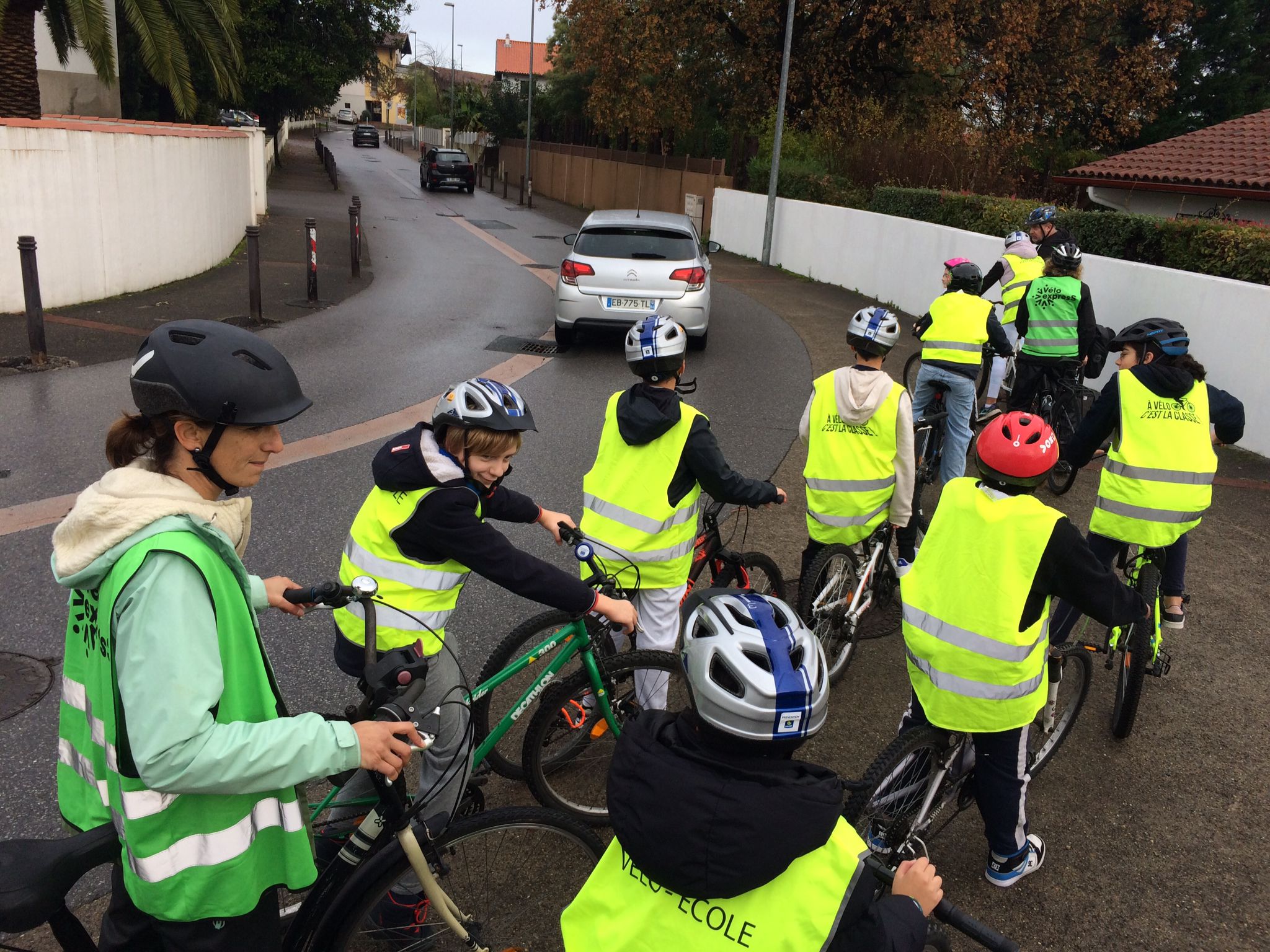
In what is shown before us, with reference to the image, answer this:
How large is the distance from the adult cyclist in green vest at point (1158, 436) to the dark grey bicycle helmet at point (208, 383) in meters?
3.83

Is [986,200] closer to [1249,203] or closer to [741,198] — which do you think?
[1249,203]

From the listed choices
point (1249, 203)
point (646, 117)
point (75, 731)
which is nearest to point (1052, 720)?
point (75, 731)

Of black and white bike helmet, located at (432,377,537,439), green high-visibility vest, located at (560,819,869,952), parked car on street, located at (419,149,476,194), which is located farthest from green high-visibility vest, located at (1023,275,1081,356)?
parked car on street, located at (419,149,476,194)

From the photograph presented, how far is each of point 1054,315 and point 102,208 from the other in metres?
11.2

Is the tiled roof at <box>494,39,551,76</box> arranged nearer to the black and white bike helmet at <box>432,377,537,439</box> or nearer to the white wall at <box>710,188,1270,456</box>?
the white wall at <box>710,188,1270,456</box>

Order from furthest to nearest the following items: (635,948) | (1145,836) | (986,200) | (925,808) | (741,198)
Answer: (741,198), (986,200), (1145,836), (925,808), (635,948)

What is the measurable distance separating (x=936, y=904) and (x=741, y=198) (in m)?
23.7

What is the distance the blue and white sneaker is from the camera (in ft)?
11.3

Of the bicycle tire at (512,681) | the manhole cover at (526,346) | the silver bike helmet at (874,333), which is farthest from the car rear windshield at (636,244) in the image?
the bicycle tire at (512,681)

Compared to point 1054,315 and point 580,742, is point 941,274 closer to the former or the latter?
point 1054,315

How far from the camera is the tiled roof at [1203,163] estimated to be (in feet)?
53.1

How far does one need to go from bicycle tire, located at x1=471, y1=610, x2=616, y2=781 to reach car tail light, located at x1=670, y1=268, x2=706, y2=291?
327 inches

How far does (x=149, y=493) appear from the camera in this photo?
1925 millimetres

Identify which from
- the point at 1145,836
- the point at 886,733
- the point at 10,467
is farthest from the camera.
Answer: the point at 10,467
